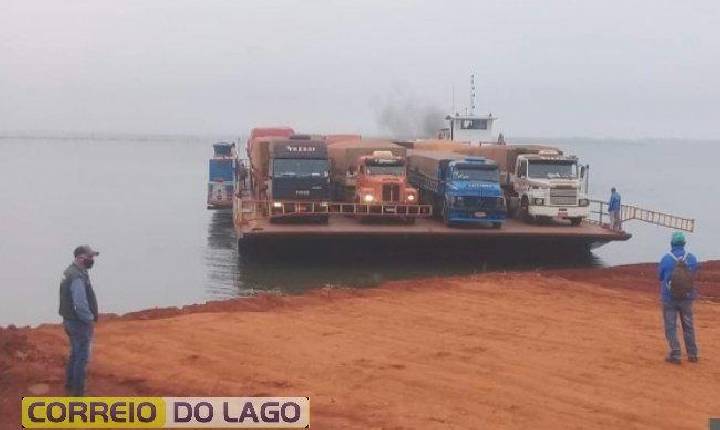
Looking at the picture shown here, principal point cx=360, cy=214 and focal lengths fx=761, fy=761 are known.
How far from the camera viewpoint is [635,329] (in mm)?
13930

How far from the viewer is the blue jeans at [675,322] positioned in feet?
35.7

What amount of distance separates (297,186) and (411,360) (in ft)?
56.3

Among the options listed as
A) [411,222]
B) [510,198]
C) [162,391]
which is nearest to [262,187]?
[411,222]

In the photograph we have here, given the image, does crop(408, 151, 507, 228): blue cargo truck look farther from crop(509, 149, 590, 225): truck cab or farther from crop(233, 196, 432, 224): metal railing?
crop(509, 149, 590, 225): truck cab

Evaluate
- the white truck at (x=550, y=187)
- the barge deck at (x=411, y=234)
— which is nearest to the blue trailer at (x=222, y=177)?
Answer: the barge deck at (x=411, y=234)

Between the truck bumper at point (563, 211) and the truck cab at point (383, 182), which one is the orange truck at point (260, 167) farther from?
the truck bumper at point (563, 211)

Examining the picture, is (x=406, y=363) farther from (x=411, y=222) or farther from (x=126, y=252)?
(x=126, y=252)

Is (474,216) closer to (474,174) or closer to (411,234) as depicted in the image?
(474,174)

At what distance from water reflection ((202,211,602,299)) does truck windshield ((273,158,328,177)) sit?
2.70 meters

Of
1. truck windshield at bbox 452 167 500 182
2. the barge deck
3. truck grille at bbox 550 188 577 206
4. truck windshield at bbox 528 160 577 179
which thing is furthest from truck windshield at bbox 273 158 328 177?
truck grille at bbox 550 188 577 206

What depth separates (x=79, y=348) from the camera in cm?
898

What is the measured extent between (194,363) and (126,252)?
81.1 feet

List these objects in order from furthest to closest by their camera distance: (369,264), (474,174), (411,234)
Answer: (369,264) < (474,174) < (411,234)

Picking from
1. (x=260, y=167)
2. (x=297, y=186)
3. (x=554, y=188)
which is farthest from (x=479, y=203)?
(x=260, y=167)
